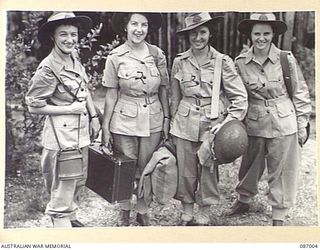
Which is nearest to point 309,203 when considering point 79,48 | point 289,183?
point 289,183

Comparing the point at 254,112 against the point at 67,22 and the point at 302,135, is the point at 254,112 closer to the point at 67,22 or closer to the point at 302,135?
the point at 302,135

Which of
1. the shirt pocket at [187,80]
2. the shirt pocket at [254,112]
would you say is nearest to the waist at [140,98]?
the shirt pocket at [187,80]

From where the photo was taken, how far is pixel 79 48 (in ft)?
5.68

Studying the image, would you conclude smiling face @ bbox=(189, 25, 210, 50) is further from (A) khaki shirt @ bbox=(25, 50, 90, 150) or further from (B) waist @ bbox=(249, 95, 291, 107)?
(A) khaki shirt @ bbox=(25, 50, 90, 150)

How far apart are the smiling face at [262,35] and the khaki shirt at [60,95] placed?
537 millimetres

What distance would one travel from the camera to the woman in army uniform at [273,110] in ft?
5.70

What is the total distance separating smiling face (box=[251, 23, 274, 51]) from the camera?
1726 mm

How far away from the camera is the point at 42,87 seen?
163cm

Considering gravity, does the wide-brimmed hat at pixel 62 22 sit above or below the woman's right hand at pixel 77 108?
above

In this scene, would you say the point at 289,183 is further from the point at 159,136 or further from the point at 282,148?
the point at 159,136

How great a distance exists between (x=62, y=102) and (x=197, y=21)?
18.9 inches

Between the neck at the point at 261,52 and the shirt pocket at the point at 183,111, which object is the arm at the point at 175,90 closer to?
the shirt pocket at the point at 183,111

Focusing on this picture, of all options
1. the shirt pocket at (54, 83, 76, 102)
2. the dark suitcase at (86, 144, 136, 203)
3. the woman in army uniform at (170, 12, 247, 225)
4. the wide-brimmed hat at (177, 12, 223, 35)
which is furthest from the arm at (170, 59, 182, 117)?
the shirt pocket at (54, 83, 76, 102)

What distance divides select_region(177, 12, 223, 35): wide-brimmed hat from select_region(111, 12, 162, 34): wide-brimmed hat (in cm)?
7
